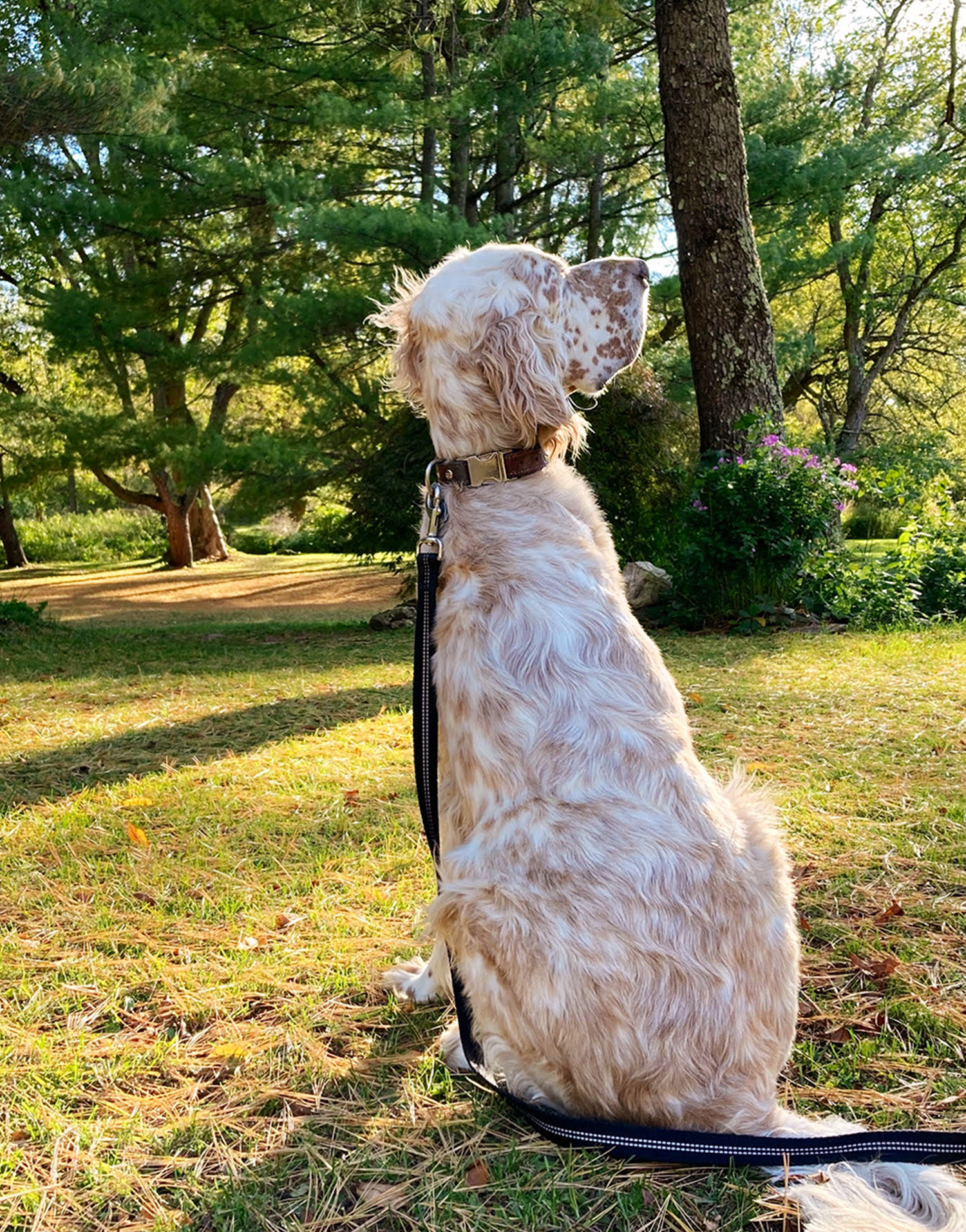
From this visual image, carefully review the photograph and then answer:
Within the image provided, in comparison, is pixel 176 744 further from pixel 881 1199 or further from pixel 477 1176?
pixel 881 1199

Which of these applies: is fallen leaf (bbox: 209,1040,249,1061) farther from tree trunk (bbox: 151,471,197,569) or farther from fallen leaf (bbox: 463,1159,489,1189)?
tree trunk (bbox: 151,471,197,569)

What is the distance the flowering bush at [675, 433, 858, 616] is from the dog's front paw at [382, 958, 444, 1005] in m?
6.70

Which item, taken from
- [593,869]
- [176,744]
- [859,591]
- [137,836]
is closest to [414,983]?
[593,869]

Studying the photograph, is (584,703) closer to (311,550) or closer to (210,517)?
(210,517)

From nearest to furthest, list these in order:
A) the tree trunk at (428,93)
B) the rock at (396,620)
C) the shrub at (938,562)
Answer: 1. the shrub at (938,562)
2. the rock at (396,620)
3. the tree trunk at (428,93)

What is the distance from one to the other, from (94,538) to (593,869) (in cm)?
3191

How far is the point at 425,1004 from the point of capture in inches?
102

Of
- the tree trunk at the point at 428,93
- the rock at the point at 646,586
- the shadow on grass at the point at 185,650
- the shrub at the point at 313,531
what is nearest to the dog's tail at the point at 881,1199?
the shadow on grass at the point at 185,650

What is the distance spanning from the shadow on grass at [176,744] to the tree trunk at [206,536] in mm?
20985

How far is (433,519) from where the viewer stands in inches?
90.1

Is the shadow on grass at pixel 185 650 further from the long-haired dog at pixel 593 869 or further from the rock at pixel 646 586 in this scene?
the long-haired dog at pixel 593 869

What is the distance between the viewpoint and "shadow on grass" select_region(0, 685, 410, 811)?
4.63 m

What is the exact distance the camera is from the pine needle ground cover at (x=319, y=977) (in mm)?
1861

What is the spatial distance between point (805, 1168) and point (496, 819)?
0.87 meters
